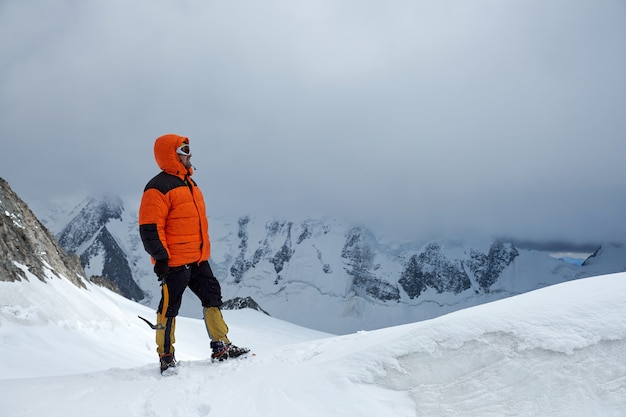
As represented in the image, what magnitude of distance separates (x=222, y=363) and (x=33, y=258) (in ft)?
32.8

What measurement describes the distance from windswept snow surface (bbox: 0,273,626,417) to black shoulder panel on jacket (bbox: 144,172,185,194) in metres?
2.13

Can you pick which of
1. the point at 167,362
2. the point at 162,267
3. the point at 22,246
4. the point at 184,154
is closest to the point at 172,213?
the point at 162,267

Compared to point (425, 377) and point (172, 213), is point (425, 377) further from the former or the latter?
point (172, 213)

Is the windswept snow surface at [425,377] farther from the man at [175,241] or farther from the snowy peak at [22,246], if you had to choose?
the snowy peak at [22,246]

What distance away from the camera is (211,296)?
628 centimetres

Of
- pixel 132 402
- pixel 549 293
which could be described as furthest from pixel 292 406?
pixel 549 293

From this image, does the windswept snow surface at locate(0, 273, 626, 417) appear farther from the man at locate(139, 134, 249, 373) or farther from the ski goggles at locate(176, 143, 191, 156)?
the ski goggles at locate(176, 143, 191, 156)

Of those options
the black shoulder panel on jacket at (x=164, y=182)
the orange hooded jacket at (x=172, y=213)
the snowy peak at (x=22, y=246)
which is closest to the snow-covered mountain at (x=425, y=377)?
the orange hooded jacket at (x=172, y=213)

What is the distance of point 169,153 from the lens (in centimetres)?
603

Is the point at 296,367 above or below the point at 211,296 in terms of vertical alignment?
below

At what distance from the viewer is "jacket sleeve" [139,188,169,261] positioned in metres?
5.55

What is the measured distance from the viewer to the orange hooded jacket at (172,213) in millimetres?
5613

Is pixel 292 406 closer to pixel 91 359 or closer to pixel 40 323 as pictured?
pixel 91 359

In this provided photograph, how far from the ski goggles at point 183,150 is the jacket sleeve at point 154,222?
64 centimetres
